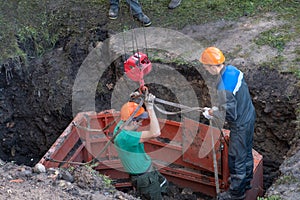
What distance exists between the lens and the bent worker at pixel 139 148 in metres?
6.08

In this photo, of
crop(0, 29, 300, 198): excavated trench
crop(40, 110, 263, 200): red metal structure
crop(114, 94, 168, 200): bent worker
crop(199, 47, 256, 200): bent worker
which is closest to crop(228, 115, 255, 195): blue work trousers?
crop(199, 47, 256, 200): bent worker

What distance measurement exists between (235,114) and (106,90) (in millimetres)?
3169

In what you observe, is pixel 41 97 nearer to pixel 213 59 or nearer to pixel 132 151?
pixel 132 151

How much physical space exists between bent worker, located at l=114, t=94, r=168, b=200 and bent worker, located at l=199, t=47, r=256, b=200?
0.71 m

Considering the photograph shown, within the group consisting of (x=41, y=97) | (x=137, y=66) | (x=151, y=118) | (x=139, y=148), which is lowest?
(x=41, y=97)

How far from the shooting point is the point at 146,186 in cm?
653

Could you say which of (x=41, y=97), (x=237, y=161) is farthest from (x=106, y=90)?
(x=237, y=161)

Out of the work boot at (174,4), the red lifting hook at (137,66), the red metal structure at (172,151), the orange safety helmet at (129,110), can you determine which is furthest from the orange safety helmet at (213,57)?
the work boot at (174,4)

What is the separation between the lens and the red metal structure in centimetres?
700

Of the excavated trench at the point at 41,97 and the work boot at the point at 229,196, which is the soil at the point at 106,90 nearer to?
the excavated trench at the point at 41,97

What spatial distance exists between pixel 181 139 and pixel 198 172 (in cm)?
52

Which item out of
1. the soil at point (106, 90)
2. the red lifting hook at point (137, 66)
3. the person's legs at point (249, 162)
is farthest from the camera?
the soil at point (106, 90)

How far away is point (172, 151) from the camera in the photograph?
7590 millimetres

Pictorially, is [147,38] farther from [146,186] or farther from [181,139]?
[146,186]
